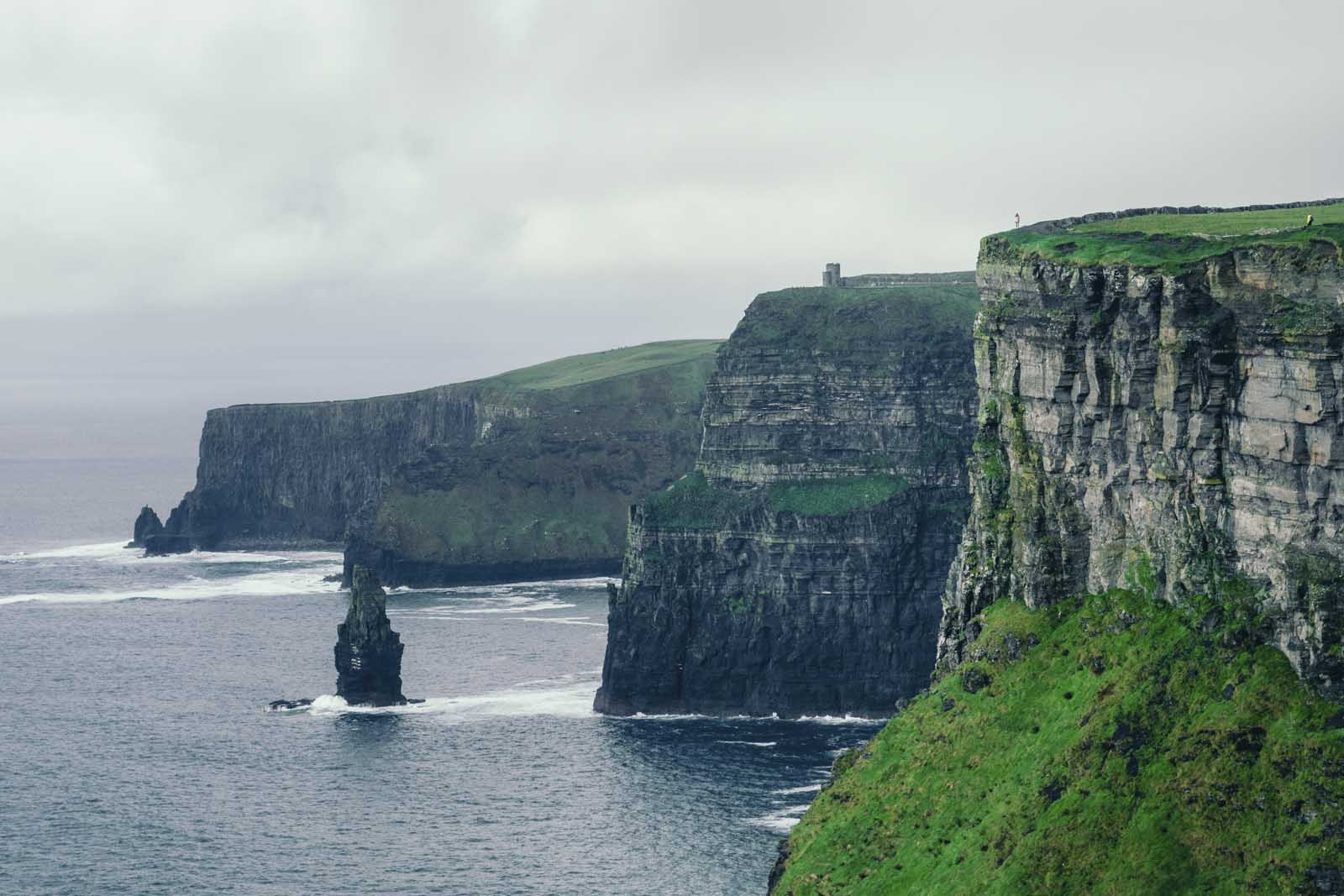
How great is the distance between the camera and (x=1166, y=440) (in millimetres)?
109438

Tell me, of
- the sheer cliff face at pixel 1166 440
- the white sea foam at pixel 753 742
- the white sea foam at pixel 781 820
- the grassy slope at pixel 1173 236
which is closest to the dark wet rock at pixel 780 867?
the sheer cliff face at pixel 1166 440

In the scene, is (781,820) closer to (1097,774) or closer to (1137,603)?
(1137,603)

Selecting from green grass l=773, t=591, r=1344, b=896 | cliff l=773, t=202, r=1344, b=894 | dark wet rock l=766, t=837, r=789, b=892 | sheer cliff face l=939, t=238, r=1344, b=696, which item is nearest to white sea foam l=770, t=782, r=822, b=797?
cliff l=773, t=202, r=1344, b=894

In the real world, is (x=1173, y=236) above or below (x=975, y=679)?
above

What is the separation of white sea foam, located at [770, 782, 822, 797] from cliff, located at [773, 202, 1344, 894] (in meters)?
45.9

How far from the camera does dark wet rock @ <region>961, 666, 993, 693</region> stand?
4744 inches

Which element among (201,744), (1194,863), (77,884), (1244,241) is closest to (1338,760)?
(1194,863)

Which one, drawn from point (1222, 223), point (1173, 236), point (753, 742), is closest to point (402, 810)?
point (753, 742)

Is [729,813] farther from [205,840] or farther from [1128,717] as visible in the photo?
[1128,717]

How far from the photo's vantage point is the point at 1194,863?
322ft

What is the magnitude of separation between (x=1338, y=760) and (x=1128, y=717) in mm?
12336

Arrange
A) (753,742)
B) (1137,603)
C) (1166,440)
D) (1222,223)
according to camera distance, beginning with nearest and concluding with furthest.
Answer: (1166,440)
(1137,603)
(1222,223)
(753,742)

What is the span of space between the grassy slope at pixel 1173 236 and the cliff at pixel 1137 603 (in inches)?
11.9

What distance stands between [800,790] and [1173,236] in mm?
72187
